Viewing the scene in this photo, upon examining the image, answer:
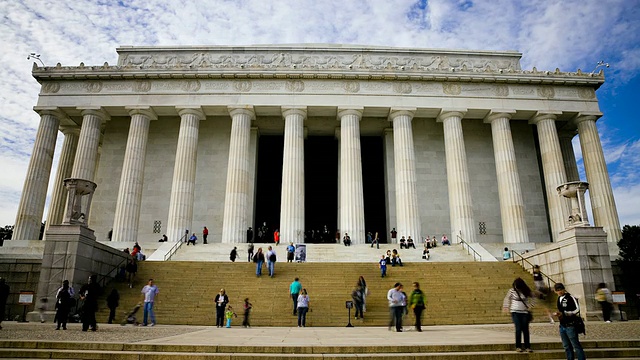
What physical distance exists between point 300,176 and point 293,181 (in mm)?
753

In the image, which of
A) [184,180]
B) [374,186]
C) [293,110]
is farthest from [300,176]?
[374,186]

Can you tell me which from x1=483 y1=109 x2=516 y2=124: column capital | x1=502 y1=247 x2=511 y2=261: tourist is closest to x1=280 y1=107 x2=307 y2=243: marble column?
x1=502 y1=247 x2=511 y2=261: tourist

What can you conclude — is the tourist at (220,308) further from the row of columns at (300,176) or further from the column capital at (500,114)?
the column capital at (500,114)

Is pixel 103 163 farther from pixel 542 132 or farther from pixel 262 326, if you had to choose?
pixel 542 132

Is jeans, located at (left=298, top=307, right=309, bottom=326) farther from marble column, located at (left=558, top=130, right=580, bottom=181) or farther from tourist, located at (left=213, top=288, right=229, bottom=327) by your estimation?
marble column, located at (left=558, top=130, right=580, bottom=181)

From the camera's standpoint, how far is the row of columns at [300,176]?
32.1 meters

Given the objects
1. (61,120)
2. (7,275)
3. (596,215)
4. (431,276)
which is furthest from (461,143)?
(61,120)

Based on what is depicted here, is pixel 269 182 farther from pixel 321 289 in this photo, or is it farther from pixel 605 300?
pixel 605 300

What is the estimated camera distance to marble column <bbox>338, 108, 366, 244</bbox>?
104ft

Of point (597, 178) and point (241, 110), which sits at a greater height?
point (241, 110)

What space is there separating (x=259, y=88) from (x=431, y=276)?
20.5m

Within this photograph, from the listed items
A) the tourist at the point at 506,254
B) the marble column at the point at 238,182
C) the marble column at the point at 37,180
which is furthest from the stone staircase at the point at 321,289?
the marble column at the point at 37,180

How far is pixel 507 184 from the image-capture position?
1320 inches

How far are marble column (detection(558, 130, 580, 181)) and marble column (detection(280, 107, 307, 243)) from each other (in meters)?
23.5
